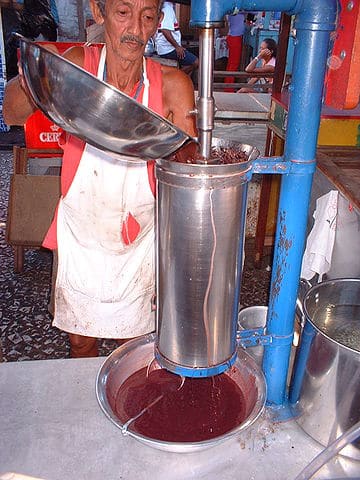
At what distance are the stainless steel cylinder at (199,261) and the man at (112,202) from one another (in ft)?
2.00

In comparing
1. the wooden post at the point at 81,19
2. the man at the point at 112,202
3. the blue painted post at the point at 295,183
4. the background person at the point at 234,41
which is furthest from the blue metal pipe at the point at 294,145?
the background person at the point at 234,41

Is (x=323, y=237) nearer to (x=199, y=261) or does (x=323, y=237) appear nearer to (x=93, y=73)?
(x=93, y=73)

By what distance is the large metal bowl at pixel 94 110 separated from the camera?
0.73 meters

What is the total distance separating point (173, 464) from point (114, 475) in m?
0.13

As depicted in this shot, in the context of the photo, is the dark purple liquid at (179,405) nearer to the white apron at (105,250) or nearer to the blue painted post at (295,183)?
the blue painted post at (295,183)

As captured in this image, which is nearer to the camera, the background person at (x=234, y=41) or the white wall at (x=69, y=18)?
the white wall at (x=69, y=18)

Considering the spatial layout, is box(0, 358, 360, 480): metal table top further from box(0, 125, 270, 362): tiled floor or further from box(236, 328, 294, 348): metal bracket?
box(0, 125, 270, 362): tiled floor

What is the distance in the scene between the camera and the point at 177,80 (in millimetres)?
1671

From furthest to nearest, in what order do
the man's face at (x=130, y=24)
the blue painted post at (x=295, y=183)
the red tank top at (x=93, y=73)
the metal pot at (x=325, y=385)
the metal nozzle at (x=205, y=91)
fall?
the red tank top at (x=93, y=73) < the man's face at (x=130, y=24) < the metal pot at (x=325, y=385) < the blue painted post at (x=295, y=183) < the metal nozzle at (x=205, y=91)

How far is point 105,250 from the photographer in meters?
1.78

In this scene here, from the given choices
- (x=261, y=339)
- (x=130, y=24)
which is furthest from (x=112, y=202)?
(x=261, y=339)

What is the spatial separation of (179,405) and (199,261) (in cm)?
42

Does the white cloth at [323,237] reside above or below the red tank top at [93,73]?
below

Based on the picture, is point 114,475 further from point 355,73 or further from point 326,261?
point 326,261
